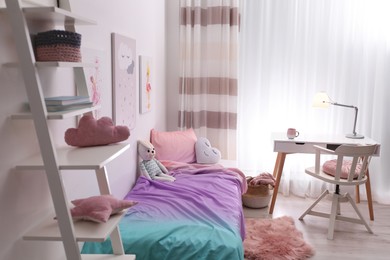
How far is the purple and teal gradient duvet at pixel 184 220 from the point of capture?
1.92 meters

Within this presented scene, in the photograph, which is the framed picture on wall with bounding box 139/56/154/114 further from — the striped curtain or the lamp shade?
the lamp shade

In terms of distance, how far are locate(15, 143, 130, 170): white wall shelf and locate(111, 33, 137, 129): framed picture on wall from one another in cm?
93

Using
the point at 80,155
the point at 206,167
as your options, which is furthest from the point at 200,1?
→ the point at 80,155

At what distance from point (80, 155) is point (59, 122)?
0.34 metres

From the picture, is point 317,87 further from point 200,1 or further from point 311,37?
point 200,1

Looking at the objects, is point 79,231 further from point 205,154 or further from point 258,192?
point 258,192

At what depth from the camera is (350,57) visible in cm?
395

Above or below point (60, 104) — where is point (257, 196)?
below

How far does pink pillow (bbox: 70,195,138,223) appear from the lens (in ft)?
4.60

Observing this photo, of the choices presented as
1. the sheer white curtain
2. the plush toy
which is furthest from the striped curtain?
the plush toy

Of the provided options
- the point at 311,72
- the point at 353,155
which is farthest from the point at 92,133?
the point at 311,72

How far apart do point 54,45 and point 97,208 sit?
2.05ft

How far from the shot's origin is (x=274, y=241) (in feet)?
9.71

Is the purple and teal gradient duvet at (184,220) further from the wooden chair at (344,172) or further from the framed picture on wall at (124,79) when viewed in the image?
the wooden chair at (344,172)
